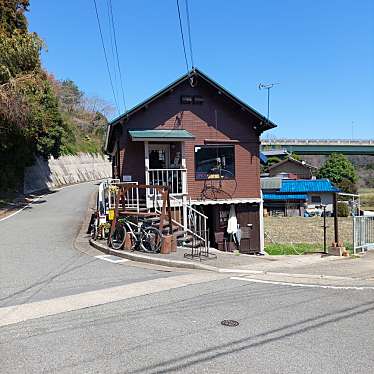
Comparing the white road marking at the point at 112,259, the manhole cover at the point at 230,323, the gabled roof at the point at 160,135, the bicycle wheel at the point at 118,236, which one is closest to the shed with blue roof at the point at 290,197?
the gabled roof at the point at 160,135

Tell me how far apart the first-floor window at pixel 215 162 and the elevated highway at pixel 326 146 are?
68.9 m

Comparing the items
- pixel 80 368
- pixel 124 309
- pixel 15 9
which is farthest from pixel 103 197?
pixel 15 9

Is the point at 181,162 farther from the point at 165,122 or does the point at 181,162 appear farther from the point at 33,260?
the point at 33,260

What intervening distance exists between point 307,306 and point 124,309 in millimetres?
2809

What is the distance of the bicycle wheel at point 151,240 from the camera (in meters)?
11.6

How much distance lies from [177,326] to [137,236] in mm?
6422

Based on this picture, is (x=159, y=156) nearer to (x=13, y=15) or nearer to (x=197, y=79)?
(x=197, y=79)

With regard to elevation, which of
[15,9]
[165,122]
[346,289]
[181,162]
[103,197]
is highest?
[15,9]

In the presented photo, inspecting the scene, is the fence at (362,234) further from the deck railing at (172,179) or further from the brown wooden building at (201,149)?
the deck railing at (172,179)

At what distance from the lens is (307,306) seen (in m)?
6.83

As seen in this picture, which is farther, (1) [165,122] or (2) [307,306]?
(1) [165,122]

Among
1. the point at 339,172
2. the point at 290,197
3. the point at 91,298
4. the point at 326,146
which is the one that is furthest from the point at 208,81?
the point at 326,146

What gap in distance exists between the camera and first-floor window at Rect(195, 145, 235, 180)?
57.7ft

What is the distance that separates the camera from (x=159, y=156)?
18.0 meters
